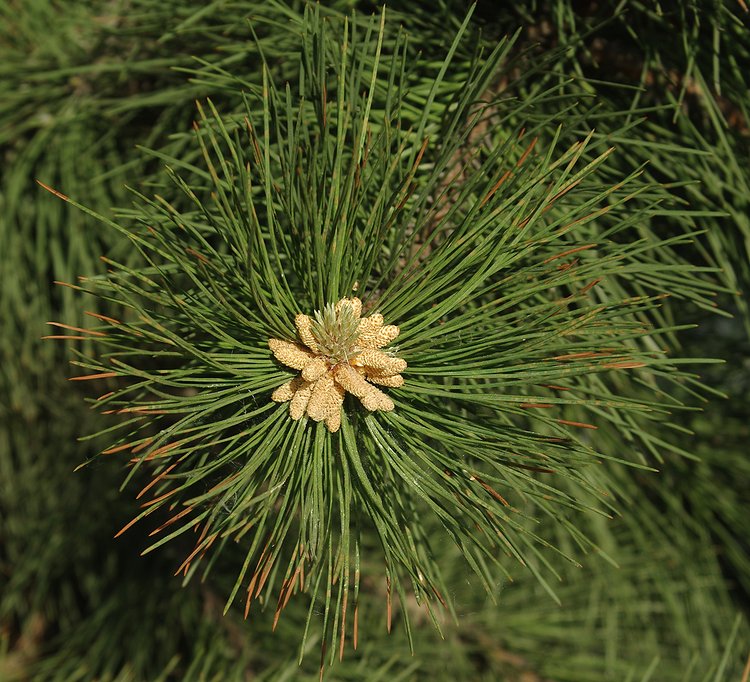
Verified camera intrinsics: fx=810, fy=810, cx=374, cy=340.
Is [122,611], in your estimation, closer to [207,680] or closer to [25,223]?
[207,680]

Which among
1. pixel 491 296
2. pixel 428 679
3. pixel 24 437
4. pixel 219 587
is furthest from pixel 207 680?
pixel 491 296

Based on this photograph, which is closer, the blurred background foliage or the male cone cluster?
the male cone cluster

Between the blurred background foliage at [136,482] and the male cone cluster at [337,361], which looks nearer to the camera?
the male cone cluster at [337,361]

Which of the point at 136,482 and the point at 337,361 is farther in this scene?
the point at 136,482
